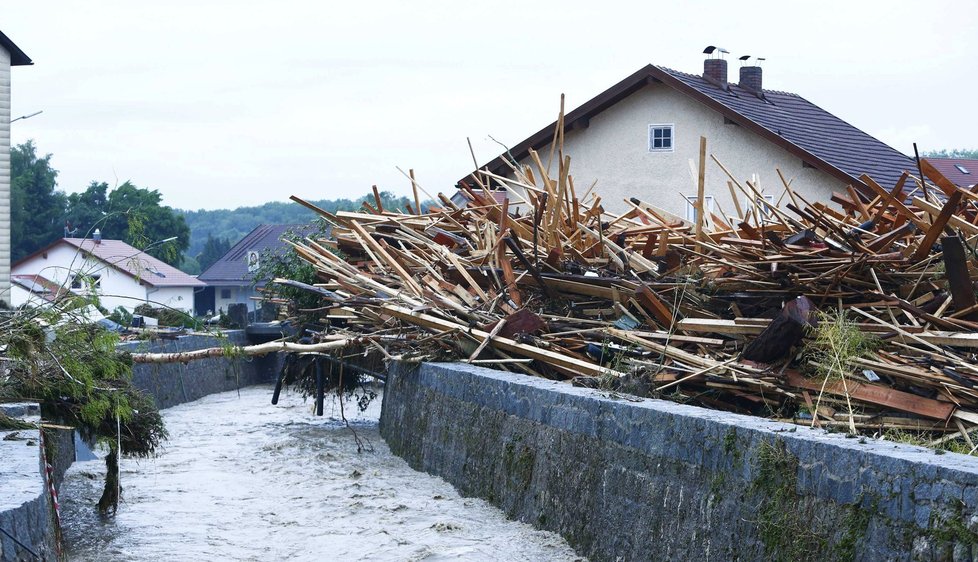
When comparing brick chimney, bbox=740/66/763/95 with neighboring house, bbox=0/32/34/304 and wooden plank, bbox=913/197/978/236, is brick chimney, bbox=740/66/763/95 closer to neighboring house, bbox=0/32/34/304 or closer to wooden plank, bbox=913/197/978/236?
neighboring house, bbox=0/32/34/304

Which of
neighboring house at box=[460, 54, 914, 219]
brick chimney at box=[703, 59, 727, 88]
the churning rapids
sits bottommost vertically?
the churning rapids

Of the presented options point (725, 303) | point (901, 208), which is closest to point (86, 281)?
point (725, 303)

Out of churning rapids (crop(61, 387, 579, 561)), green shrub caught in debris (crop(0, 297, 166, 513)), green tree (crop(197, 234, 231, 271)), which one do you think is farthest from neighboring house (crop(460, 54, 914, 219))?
green tree (crop(197, 234, 231, 271))

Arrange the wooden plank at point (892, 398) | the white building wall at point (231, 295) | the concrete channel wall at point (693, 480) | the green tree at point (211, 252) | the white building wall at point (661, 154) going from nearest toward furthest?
1. the concrete channel wall at point (693, 480)
2. the wooden plank at point (892, 398)
3. the white building wall at point (661, 154)
4. the white building wall at point (231, 295)
5. the green tree at point (211, 252)

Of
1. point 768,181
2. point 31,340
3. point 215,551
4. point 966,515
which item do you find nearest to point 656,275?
point 215,551

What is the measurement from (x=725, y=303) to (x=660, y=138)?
1726 cm

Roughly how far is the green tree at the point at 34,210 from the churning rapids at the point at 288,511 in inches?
2156

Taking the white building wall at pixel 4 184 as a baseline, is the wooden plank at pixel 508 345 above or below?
→ below

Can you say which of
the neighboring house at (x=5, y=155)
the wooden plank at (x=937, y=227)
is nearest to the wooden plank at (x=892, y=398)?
the wooden plank at (x=937, y=227)

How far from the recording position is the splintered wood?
317 inches

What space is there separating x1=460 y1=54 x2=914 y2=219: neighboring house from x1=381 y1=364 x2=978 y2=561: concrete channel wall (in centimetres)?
1486

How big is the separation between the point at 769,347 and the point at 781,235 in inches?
70.7

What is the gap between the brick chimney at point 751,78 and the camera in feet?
96.3

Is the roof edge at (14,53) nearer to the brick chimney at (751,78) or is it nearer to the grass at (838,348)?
the brick chimney at (751,78)
